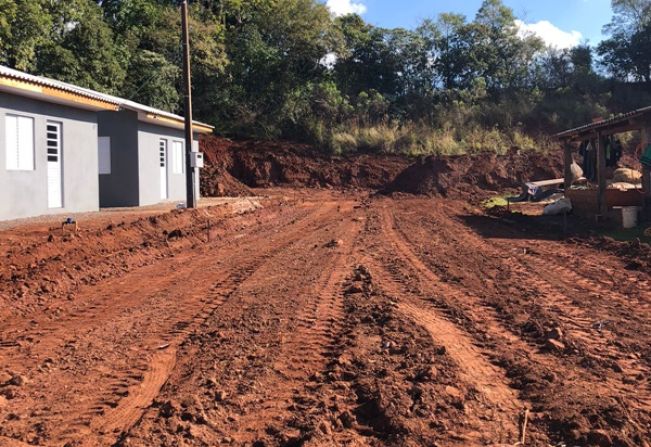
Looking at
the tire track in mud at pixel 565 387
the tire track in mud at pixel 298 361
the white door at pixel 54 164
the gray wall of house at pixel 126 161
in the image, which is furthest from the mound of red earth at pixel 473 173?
the tire track in mud at pixel 565 387

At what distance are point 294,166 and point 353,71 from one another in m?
11.9

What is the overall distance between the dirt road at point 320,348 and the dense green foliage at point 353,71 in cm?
2292

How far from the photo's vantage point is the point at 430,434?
3.78 meters

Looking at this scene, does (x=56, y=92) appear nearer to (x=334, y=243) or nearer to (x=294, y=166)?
(x=334, y=243)

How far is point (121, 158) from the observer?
829 inches

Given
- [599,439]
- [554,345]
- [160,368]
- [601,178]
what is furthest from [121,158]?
[599,439]

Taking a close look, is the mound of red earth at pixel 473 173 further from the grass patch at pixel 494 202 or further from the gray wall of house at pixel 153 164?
the gray wall of house at pixel 153 164

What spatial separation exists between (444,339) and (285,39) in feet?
126

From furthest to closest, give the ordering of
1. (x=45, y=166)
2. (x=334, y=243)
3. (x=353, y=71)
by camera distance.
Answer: (x=353, y=71) < (x=45, y=166) < (x=334, y=243)

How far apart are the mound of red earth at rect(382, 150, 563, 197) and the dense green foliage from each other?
133 inches

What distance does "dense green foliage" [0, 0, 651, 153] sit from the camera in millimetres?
33562

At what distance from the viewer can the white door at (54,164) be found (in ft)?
53.9

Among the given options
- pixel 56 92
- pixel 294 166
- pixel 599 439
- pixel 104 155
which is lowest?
pixel 599 439

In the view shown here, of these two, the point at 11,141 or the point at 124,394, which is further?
the point at 11,141
